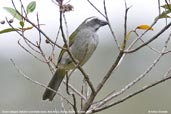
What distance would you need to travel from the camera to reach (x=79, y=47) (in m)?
4.25

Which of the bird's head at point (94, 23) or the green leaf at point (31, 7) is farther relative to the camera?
the bird's head at point (94, 23)

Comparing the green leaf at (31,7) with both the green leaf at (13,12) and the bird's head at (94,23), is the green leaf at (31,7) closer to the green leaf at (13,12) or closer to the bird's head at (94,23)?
the green leaf at (13,12)

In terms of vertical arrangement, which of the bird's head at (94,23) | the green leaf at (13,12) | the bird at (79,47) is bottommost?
the bird at (79,47)

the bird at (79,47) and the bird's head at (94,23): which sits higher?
the bird's head at (94,23)

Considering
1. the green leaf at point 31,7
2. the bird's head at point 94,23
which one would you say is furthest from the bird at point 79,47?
the green leaf at point 31,7

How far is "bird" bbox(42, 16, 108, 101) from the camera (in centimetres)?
408

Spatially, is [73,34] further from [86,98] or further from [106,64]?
[106,64]

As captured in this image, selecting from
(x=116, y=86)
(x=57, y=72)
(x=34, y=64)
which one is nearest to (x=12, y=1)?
(x=57, y=72)

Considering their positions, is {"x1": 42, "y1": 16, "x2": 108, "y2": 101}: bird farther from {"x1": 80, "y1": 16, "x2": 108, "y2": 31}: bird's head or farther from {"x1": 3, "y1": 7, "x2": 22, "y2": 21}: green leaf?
{"x1": 3, "y1": 7, "x2": 22, "y2": 21}: green leaf

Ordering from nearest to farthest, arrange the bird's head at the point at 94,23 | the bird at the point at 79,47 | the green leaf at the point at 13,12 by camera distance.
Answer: the green leaf at the point at 13,12 → the bird at the point at 79,47 → the bird's head at the point at 94,23

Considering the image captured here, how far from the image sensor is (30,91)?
37.4 ft

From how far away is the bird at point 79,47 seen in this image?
161 inches

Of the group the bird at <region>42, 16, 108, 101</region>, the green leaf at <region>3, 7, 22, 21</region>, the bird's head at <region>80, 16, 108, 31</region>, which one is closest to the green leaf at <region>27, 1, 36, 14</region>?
the green leaf at <region>3, 7, 22, 21</region>

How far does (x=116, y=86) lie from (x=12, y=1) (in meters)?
8.07
